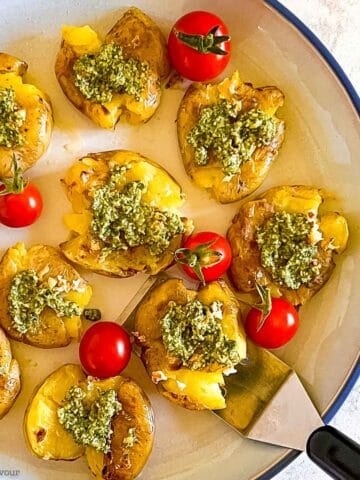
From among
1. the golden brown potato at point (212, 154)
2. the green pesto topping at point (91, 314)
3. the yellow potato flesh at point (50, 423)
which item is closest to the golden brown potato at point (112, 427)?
the yellow potato flesh at point (50, 423)

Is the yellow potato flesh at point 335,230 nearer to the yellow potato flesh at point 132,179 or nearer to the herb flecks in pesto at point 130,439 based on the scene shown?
the yellow potato flesh at point 132,179

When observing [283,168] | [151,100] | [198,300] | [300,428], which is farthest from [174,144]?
[300,428]

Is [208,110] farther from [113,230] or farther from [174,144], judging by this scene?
[113,230]

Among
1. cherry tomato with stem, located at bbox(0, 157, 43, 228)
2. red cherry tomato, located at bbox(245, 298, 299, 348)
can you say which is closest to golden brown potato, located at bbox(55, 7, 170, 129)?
cherry tomato with stem, located at bbox(0, 157, 43, 228)

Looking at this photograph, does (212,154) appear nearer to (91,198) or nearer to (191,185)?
(191,185)

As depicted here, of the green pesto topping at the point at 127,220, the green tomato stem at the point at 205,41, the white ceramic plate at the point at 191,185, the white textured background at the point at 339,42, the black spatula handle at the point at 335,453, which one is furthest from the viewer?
the white textured background at the point at 339,42
